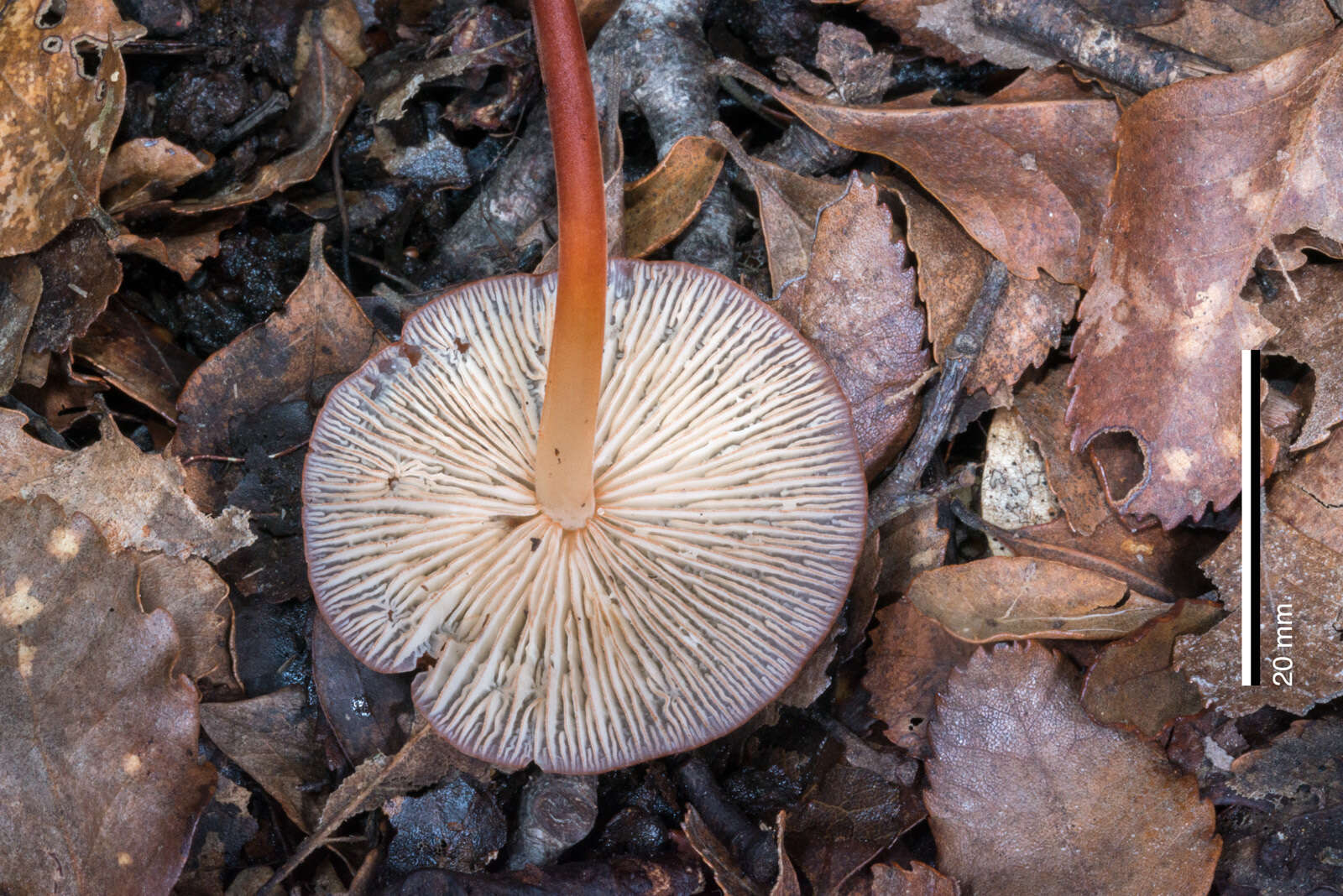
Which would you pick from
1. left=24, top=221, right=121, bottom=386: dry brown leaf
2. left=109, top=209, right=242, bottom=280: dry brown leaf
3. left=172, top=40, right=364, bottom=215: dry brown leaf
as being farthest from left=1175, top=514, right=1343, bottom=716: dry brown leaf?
left=24, top=221, right=121, bottom=386: dry brown leaf

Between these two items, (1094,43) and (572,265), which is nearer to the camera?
(572,265)

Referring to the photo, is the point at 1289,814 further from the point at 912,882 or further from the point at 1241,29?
the point at 1241,29

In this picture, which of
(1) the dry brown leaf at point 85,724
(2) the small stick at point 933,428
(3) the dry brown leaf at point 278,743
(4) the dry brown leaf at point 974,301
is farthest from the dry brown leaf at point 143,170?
(2) the small stick at point 933,428

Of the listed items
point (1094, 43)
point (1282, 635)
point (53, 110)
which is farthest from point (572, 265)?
point (1282, 635)

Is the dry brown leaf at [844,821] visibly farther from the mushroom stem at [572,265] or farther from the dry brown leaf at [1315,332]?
the dry brown leaf at [1315,332]

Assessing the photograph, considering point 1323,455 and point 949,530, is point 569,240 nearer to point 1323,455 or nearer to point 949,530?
point 949,530

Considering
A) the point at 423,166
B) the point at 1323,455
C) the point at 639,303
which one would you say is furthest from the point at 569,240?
the point at 1323,455
